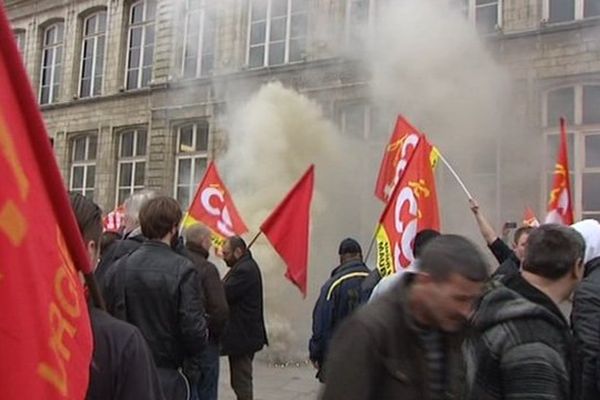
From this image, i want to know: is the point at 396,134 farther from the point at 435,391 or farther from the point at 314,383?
the point at 435,391

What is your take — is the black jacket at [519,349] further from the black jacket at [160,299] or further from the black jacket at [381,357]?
the black jacket at [160,299]

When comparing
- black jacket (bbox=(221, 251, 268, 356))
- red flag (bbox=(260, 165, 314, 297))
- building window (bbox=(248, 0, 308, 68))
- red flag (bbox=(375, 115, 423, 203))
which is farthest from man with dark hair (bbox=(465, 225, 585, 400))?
building window (bbox=(248, 0, 308, 68))

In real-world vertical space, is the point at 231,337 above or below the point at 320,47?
below

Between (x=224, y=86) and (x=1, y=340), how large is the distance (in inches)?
635

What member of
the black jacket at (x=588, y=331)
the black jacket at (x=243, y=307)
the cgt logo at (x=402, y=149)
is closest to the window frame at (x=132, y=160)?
the cgt logo at (x=402, y=149)

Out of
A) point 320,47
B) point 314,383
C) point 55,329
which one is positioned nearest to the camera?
point 55,329

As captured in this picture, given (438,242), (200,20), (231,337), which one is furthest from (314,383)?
(200,20)

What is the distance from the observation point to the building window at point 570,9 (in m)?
12.2

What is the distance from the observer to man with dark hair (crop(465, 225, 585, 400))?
212cm

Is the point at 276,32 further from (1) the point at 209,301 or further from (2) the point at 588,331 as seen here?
(2) the point at 588,331

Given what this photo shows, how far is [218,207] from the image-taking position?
8250 mm

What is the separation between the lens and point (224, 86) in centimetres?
1694

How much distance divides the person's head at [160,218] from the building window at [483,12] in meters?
10.8

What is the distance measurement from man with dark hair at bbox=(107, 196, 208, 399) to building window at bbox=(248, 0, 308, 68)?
1227cm
